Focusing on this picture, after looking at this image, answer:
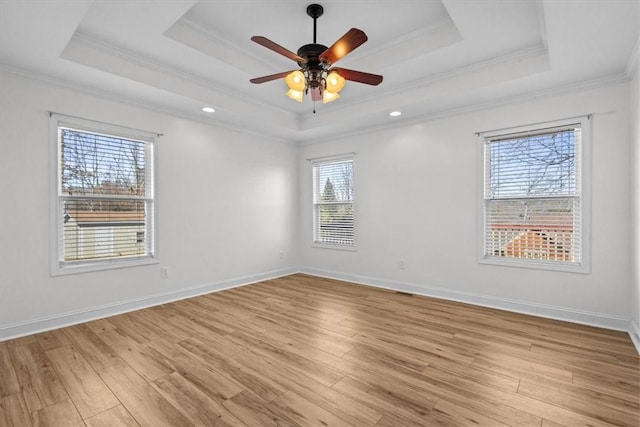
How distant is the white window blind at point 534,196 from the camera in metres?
3.41

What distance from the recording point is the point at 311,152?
19.0 feet

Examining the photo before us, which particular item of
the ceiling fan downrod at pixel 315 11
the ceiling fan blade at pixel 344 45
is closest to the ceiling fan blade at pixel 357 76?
the ceiling fan blade at pixel 344 45

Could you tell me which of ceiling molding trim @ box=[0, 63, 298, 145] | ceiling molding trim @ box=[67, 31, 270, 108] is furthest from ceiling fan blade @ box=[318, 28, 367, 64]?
ceiling molding trim @ box=[0, 63, 298, 145]

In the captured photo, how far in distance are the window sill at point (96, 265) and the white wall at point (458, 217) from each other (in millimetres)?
2814

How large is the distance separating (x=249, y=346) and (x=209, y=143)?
302 centimetres

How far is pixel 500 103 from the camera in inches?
149

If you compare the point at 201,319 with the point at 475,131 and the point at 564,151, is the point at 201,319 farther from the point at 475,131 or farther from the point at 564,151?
the point at 564,151

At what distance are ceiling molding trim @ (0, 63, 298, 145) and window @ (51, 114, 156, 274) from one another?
1.05 feet

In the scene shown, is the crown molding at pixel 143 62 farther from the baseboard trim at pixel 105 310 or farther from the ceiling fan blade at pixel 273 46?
the baseboard trim at pixel 105 310

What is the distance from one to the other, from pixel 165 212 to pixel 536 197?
451 centimetres

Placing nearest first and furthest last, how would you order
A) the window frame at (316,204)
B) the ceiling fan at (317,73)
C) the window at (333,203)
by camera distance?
the ceiling fan at (317,73)
the window frame at (316,204)
the window at (333,203)

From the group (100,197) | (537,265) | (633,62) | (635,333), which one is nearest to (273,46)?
(100,197)

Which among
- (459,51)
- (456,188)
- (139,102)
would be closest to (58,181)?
(139,102)

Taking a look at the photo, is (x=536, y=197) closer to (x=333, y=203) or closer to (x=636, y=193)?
(x=636, y=193)
